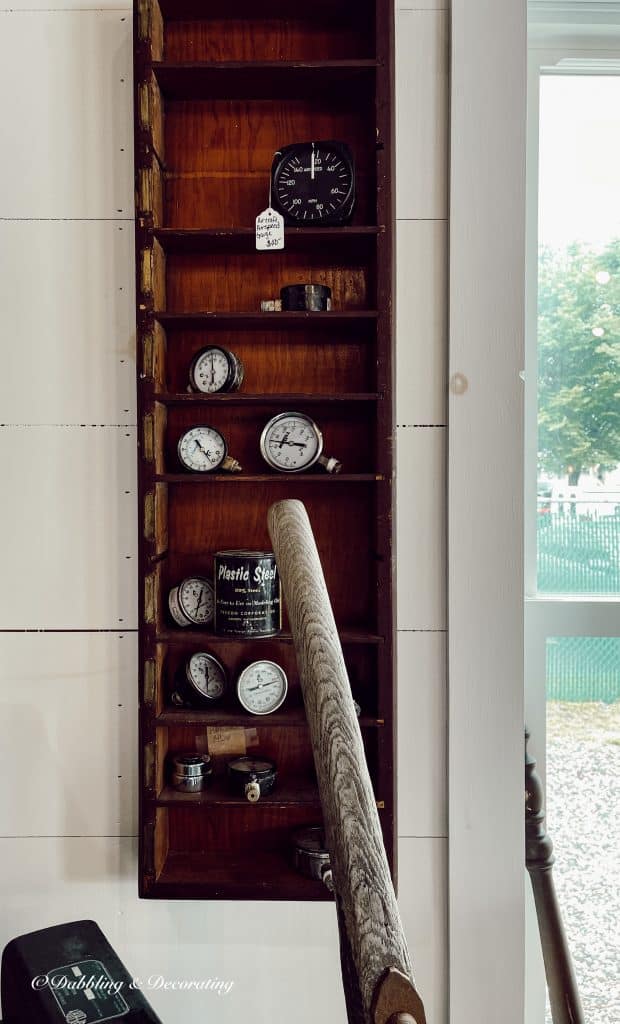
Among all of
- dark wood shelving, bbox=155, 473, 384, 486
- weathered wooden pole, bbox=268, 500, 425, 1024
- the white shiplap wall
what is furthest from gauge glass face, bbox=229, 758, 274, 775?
weathered wooden pole, bbox=268, 500, 425, 1024

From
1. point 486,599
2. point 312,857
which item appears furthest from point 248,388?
point 312,857

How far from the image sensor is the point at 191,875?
127cm

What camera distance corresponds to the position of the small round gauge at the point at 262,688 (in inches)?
49.4

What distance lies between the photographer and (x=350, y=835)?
329 millimetres

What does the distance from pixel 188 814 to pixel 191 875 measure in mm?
118

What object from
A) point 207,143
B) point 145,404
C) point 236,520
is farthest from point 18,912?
point 207,143

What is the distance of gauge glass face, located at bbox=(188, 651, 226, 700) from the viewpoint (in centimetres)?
129

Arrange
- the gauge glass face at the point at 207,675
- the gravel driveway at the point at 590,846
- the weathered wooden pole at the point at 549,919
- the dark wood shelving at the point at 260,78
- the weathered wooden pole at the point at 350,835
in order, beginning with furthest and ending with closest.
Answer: the gravel driveway at the point at 590,846 → the weathered wooden pole at the point at 549,919 → the gauge glass face at the point at 207,675 → the dark wood shelving at the point at 260,78 → the weathered wooden pole at the point at 350,835

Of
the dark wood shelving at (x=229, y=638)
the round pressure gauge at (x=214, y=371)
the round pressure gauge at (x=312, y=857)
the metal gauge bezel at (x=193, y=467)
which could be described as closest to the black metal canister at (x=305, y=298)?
the round pressure gauge at (x=214, y=371)

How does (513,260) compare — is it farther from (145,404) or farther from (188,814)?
(188,814)

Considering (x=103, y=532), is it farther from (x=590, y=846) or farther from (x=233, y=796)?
(x=590, y=846)

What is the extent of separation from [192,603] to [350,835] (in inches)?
39.1

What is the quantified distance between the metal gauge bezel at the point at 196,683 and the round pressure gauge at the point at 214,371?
454 mm

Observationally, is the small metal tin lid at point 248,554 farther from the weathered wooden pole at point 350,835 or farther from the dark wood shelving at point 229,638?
the weathered wooden pole at point 350,835
